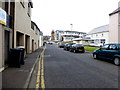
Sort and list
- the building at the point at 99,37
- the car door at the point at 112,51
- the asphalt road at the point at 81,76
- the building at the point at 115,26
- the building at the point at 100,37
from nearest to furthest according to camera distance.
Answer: the asphalt road at the point at 81,76 → the car door at the point at 112,51 → the building at the point at 115,26 → the building at the point at 100,37 → the building at the point at 99,37

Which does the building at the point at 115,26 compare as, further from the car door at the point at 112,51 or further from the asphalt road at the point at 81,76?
the asphalt road at the point at 81,76

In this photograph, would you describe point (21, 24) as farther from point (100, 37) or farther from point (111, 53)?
point (100, 37)

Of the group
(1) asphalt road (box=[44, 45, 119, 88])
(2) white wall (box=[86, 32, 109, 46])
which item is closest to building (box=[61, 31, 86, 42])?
(2) white wall (box=[86, 32, 109, 46])

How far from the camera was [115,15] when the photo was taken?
1842 cm

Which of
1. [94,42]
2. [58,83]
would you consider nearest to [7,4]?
[58,83]

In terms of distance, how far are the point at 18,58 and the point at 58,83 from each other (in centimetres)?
368

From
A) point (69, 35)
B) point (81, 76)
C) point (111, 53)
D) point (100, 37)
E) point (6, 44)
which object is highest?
point (69, 35)

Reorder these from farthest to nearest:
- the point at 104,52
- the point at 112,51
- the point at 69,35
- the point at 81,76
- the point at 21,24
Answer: the point at 69,35 → the point at 21,24 → the point at 104,52 → the point at 112,51 → the point at 81,76

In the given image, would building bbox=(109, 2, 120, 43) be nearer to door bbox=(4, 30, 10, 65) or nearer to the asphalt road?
the asphalt road

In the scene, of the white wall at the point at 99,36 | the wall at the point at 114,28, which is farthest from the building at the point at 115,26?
the white wall at the point at 99,36

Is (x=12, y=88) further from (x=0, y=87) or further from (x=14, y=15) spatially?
(x=14, y=15)

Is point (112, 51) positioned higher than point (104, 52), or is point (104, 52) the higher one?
point (112, 51)

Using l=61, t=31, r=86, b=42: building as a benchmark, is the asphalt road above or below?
below

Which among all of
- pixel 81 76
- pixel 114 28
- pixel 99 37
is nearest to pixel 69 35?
pixel 99 37
